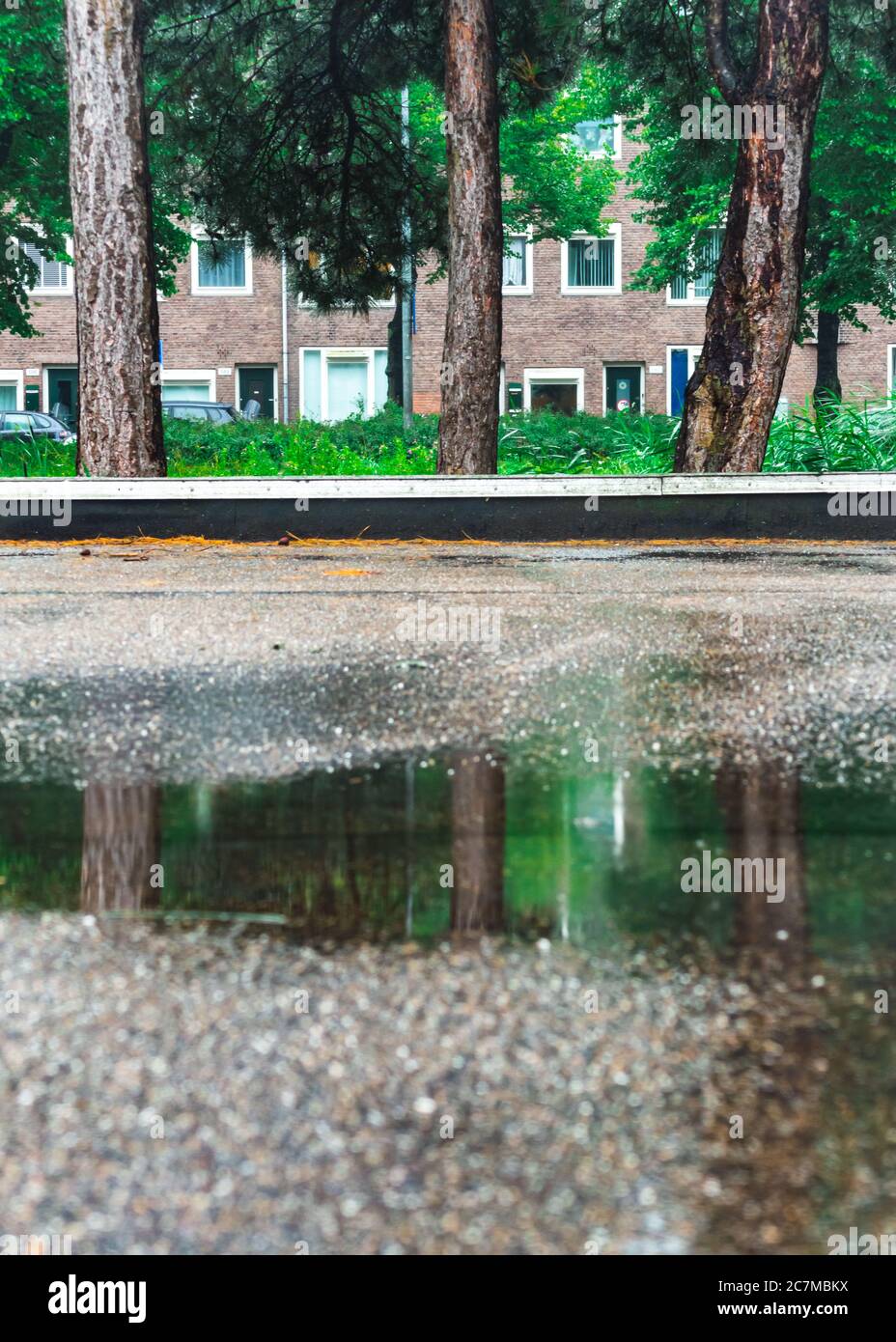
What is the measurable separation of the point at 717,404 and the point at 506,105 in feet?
21.4

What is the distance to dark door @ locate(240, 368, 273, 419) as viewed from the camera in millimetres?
49469

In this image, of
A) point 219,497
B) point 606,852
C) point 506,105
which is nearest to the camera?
point 606,852

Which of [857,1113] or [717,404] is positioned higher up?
[717,404]

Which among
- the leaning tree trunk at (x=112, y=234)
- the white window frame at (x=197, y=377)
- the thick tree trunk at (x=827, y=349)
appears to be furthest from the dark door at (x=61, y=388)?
the leaning tree trunk at (x=112, y=234)

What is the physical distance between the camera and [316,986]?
3.04m

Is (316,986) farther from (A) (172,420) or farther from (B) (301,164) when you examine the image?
(A) (172,420)

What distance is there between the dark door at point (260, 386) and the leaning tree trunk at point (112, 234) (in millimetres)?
34300

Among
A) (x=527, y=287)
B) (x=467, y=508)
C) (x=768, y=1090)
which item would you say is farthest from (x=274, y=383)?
(x=768, y=1090)

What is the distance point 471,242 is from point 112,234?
3.34m

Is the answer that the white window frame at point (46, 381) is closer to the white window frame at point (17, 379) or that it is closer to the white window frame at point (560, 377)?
the white window frame at point (17, 379)

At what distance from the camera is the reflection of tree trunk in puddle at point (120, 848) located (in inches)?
145

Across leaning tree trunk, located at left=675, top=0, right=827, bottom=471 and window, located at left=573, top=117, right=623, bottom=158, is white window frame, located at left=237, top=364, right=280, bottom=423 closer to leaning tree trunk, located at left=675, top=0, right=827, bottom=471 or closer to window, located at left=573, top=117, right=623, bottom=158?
window, located at left=573, top=117, right=623, bottom=158
